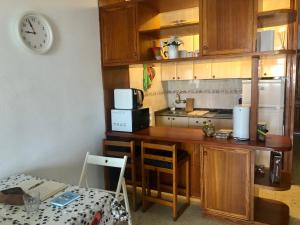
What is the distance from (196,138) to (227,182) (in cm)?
47

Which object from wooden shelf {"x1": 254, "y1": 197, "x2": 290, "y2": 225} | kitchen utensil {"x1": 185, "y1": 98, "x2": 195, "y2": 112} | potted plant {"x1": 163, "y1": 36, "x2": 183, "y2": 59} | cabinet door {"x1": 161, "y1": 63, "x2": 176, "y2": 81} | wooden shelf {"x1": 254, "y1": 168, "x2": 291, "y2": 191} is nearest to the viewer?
wooden shelf {"x1": 254, "y1": 168, "x2": 291, "y2": 191}

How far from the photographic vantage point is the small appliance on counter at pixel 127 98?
267cm

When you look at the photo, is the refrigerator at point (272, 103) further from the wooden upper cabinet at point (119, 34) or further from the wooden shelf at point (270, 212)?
the wooden upper cabinet at point (119, 34)

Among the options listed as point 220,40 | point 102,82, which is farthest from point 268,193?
point 102,82

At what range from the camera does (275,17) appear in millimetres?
2107

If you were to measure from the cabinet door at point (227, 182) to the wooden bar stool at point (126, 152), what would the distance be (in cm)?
70

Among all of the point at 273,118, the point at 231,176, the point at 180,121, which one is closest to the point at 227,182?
the point at 231,176

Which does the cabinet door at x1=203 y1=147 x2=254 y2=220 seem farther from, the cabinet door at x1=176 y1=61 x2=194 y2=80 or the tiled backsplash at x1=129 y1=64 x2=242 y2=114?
the cabinet door at x1=176 y1=61 x2=194 y2=80

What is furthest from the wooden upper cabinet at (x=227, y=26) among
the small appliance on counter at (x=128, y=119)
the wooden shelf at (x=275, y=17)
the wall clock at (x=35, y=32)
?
the wall clock at (x=35, y=32)

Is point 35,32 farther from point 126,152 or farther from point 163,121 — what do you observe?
point 163,121

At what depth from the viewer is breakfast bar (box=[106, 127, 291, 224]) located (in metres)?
2.11

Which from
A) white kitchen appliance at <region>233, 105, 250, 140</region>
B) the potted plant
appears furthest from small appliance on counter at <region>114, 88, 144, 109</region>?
white kitchen appliance at <region>233, 105, 250, 140</region>

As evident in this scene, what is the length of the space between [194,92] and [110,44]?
2.20 m

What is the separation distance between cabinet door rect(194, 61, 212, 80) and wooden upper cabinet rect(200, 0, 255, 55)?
6.00 ft
